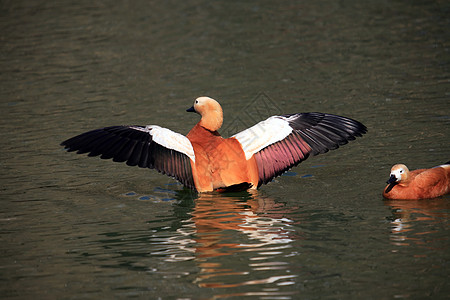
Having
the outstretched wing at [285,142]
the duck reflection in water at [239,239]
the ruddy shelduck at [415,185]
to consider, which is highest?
the outstretched wing at [285,142]

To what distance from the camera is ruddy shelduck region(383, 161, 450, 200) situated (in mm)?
7516

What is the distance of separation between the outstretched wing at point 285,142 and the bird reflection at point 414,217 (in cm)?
115

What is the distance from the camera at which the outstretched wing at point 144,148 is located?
26.1 feet

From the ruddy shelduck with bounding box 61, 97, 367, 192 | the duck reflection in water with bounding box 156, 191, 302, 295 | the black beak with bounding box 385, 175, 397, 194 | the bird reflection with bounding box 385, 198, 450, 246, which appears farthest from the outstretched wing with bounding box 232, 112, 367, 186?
the bird reflection with bounding box 385, 198, 450, 246

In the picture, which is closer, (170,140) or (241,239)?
(241,239)

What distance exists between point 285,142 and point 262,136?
291 mm

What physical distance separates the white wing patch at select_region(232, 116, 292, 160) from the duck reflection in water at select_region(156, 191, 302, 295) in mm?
592

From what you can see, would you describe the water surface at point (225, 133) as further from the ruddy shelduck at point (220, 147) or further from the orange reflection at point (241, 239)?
the ruddy shelduck at point (220, 147)

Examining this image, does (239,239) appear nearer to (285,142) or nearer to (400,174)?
(285,142)

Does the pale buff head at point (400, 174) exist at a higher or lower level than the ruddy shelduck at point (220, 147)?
lower

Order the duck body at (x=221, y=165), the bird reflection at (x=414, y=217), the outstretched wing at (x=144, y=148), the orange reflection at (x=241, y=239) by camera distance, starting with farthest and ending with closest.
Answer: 1. the duck body at (x=221, y=165)
2. the outstretched wing at (x=144, y=148)
3. the bird reflection at (x=414, y=217)
4. the orange reflection at (x=241, y=239)

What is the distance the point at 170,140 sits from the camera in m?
8.00

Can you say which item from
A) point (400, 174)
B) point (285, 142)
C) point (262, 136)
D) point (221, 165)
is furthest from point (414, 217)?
point (221, 165)

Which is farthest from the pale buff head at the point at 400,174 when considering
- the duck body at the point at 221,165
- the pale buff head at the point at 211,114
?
the pale buff head at the point at 211,114
